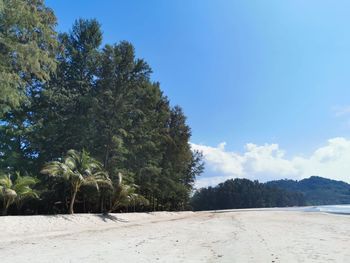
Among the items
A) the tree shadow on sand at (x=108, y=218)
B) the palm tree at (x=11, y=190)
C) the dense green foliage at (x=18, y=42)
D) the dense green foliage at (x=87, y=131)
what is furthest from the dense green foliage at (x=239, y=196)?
the dense green foliage at (x=18, y=42)

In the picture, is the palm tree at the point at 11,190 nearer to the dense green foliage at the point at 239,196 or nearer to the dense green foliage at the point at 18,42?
the dense green foliage at the point at 18,42

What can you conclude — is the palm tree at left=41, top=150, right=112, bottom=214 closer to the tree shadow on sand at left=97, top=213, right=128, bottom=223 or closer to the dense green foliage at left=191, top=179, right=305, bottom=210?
the tree shadow on sand at left=97, top=213, right=128, bottom=223

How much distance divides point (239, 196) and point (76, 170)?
104m

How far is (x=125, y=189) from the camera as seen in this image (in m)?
29.1

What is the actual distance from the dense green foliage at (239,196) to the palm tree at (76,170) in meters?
85.4

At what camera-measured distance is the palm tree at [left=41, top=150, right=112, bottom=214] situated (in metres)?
23.1

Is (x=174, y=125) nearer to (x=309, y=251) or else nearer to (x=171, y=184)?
(x=171, y=184)

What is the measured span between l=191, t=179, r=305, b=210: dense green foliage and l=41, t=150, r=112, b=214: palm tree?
85.4 metres

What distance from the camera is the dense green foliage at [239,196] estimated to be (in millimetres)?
117688

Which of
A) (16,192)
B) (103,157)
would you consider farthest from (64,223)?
(103,157)

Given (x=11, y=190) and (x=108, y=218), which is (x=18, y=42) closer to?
(x=11, y=190)

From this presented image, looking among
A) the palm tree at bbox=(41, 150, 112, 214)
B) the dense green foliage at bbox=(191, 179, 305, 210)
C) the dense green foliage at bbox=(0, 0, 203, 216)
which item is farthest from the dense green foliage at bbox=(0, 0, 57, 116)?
the dense green foliage at bbox=(191, 179, 305, 210)

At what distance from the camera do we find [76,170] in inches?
958

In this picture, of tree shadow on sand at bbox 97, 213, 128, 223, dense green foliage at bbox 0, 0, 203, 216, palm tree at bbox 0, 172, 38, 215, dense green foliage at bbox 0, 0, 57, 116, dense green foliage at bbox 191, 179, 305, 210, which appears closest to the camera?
dense green foliage at bbox 0, 0, 57, 116
